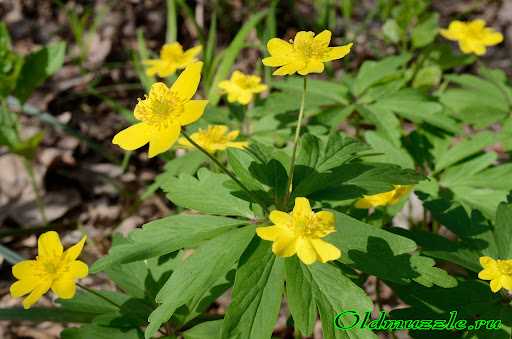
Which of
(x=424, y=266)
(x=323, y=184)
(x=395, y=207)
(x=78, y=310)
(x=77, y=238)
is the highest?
(x=323, y=184)

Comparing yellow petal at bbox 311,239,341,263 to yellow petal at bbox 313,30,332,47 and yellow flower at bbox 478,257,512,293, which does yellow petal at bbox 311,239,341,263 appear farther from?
yellow petal at bbox 313,30,332,47

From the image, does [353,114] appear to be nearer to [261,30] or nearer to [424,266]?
[261,30]

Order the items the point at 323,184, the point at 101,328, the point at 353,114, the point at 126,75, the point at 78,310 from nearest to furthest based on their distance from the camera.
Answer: the point at 323,184 → the point at 101,328 → the point at 78,310 → the point at 353,114 → the point at 126,75

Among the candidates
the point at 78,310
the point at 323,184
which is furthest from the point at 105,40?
the point at 323,184

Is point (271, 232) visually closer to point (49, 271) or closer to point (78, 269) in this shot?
point (78, 269)

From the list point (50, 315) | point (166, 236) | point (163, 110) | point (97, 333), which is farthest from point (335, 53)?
point (50, 315)

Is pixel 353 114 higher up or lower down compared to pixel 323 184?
lower down
